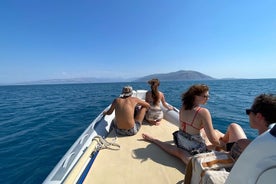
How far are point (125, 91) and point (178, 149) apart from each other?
157 centimetres

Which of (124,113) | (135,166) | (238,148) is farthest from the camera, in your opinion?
(124,113)

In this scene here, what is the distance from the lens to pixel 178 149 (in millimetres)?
2258

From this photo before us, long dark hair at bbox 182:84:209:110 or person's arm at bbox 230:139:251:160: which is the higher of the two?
long dark hair at bbox 182:84:209:110

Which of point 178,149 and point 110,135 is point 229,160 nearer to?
point 178,149

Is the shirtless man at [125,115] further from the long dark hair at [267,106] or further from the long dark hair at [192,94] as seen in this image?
the long dark hair at [267,106]

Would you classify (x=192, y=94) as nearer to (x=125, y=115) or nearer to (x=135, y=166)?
(x=135, y=166)

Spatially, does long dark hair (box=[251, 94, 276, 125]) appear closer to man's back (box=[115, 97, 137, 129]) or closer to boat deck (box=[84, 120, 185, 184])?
boat deck (box=[84, 120, 185, 184])

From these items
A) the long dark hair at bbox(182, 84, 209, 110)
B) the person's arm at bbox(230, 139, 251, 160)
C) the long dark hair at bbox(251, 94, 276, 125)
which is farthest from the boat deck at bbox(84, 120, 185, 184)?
the long dark hair at bbox(251, 94, 276, 125)

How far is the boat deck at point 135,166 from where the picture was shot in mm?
1862

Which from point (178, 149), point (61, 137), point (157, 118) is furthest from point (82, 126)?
point (178, 149)

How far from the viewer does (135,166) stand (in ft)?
6.91

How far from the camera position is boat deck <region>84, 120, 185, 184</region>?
1.86 meters

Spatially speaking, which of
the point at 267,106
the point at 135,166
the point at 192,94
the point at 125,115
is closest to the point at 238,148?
the point at 267,106

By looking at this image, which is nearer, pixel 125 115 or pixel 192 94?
pixel 192 94
